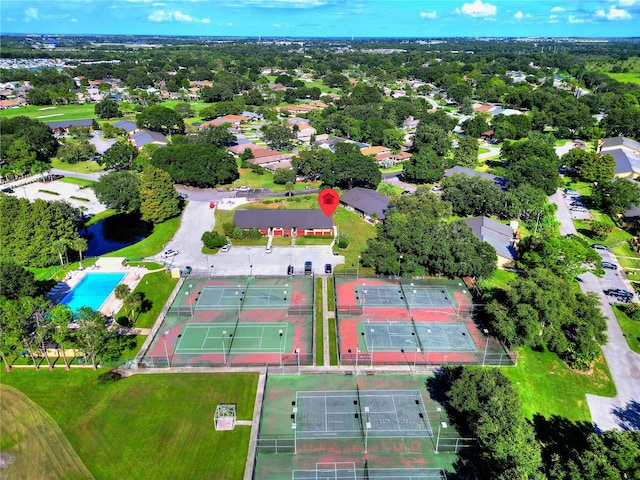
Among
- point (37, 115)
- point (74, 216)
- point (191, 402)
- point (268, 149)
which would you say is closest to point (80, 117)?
point (37, 115)

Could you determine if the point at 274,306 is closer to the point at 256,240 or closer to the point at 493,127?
the point at 256,240

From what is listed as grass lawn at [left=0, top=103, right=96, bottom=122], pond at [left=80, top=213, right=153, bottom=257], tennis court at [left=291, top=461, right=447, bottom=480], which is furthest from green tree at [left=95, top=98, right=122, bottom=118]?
tennis court at [left=291, top=461, right=447, bottom=480]

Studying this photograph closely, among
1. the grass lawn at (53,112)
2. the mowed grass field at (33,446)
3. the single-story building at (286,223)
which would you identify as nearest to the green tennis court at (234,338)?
the mowed grass field at (33,446)

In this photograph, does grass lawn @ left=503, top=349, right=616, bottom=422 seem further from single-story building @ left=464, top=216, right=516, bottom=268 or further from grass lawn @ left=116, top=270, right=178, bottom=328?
grass lawn @ left=116, top=270, right=178, bottom=328

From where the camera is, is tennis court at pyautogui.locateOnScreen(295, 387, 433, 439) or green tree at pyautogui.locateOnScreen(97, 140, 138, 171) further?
green tree at pyautogui.locateOnScreen(97, 140, 138, 171)

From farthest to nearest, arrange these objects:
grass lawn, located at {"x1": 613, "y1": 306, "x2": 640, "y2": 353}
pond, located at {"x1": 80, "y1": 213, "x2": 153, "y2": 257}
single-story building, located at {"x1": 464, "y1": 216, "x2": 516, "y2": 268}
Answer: pond, located at {"x1": 80, "y1": 213, "x2": 153, "y2": 257} < single-story building, located at {"x1": 464, "y1": 216, "x2": 516, "y2": 268} < grass lawn, located at {"x1": 613, "y1": 306, "x2": 640, "y2": 353}

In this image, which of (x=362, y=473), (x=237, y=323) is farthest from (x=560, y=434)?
(x=237, y=323)

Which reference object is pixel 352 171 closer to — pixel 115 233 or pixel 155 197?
pixel 155 197
